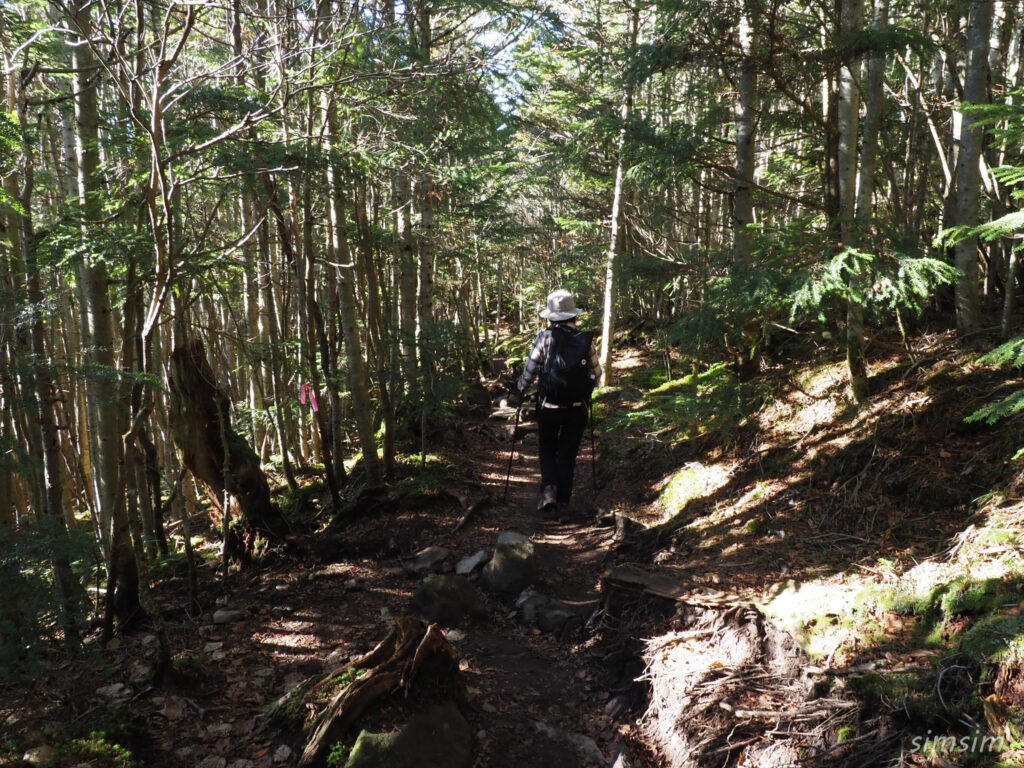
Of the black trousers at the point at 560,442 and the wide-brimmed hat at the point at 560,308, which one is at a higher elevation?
the wide-brimmed hat at the point at 560,308

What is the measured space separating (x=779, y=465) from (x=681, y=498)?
3.65ft

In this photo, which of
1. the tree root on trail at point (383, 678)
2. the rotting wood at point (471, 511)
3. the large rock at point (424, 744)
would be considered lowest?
the rotting wood at point (471, 511)

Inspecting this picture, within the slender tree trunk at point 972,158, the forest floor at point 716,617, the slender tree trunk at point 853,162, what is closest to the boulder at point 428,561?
the forest floor at point 716,617

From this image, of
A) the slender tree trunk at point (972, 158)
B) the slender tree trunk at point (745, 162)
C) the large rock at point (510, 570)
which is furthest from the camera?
the slender tree trunk at point (745, 162)

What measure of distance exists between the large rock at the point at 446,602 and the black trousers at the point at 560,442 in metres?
2.13

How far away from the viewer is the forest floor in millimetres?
2977

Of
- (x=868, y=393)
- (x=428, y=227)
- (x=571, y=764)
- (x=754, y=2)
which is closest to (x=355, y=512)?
(x=571, y=764)

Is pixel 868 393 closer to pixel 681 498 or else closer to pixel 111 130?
pixel 681 498

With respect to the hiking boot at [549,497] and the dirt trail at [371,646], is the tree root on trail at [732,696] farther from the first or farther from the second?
the hiking boot at [549,497]

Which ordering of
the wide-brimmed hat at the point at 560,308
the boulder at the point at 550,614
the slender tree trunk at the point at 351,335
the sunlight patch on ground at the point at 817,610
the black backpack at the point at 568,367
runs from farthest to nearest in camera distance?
the slender tree trunk at the point at 351,335 < the wide-brimmed hat at the point at 560,308 < the black backpack at the point at 568,367 < the boulder at the point at 550,614 < the sunlight patch on ground at the point at 817,610

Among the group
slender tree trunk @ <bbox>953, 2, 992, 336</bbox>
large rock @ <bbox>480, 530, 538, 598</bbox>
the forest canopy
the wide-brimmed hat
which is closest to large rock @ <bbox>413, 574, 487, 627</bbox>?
large rock @ <bbox>480, 530, 538, 598</bbox>

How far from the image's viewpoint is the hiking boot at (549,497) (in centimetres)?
702

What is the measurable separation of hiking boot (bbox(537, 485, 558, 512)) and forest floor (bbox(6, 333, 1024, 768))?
0.20 meters

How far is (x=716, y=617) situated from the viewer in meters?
3.93
